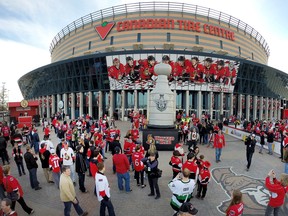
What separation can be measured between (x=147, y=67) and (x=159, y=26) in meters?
11.1

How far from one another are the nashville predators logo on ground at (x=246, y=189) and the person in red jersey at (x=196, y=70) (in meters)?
26.8

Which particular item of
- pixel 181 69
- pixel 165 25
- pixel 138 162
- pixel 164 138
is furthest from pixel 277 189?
pixel 165 25

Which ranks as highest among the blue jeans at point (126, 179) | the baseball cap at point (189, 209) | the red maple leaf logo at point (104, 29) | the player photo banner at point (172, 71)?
the red maple leaf logo at point (104, 29)

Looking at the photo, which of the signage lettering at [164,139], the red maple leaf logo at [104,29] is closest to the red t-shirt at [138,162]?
the signage lettering at [164,139]

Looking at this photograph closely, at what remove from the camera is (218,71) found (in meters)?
34.7

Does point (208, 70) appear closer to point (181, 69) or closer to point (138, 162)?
point (181, 69)

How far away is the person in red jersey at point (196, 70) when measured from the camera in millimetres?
33375

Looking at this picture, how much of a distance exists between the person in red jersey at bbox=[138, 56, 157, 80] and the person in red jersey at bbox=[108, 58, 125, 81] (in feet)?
12.2

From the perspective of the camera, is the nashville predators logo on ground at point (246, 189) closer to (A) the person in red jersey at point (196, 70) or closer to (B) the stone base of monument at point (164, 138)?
(B) the stone base of monument at point (164, 138)

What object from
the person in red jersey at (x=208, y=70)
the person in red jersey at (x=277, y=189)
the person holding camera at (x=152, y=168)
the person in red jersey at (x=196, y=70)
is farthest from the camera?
the person in red jersey at (x=208, y=70)

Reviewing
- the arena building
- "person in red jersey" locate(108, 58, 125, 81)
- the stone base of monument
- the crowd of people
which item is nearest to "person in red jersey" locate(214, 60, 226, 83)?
the arena building

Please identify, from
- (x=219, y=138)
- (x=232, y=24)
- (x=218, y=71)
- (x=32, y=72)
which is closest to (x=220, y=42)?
(x=232, y=24)

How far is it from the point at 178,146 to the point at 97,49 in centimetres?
3773

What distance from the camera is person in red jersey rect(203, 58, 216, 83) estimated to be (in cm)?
3391
